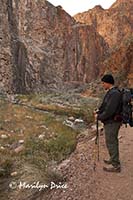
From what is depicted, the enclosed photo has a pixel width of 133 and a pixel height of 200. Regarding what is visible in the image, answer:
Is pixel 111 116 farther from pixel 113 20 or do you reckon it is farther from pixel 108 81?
pixel 113 20

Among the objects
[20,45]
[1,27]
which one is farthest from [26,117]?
[20,45]

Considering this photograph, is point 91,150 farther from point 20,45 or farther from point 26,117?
point 20,45

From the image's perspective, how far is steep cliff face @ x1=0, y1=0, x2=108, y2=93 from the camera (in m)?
37.6

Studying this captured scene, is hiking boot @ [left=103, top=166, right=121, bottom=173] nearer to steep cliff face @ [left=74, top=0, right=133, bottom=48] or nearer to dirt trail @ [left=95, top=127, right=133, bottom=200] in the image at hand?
dirt trail @ [left=95, top=127, right=133, bottom=200]

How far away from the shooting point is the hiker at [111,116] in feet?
23.5

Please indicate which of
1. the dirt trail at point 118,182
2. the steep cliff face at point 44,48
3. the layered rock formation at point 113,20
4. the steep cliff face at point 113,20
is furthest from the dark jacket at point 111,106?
the steep cliff face at point 113,20

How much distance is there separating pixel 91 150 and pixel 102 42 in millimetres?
67387

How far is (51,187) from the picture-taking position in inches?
273

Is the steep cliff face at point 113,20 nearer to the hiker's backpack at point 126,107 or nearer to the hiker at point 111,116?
the hiker at point 111,116

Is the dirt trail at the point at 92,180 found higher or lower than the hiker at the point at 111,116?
lower

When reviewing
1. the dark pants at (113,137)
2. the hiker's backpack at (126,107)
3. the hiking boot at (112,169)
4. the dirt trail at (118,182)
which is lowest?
the dirt trail at (118,182)

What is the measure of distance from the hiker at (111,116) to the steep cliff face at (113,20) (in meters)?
90.1

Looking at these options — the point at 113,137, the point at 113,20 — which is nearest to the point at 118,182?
the point at 113,137

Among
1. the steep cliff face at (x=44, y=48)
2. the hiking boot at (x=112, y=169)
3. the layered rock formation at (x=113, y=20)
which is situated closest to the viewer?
the hiking boot at (x=112, y=169)
